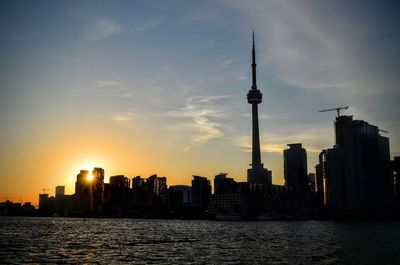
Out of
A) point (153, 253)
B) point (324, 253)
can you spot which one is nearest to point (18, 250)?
point (153, 253)

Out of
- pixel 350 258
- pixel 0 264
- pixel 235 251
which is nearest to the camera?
pixel 0 264

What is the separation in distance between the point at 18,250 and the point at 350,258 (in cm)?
7403

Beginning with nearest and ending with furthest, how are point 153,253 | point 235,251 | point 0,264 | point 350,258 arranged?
point 0,264, point 350,258, point 153,253, point 235,251

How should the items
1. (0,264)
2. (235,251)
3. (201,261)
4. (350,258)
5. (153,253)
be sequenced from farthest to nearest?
(235,251) → (153,253) → (350,258) → (201,261) → (0,264)

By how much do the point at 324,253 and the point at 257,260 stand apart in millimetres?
21953

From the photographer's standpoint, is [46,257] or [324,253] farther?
[324,253]

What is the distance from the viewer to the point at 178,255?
99.8m

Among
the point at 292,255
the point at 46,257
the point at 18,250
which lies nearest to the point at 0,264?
the point at 46,257

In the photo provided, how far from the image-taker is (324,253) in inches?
4126

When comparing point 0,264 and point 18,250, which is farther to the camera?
point 18,250

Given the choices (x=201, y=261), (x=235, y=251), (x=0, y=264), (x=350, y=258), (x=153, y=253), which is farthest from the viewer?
(x=235, y=251)

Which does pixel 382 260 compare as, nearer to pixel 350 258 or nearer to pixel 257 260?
pixel 350 258

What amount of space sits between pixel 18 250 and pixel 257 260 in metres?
55.6

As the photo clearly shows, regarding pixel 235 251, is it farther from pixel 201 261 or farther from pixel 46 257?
pixel 46 257
